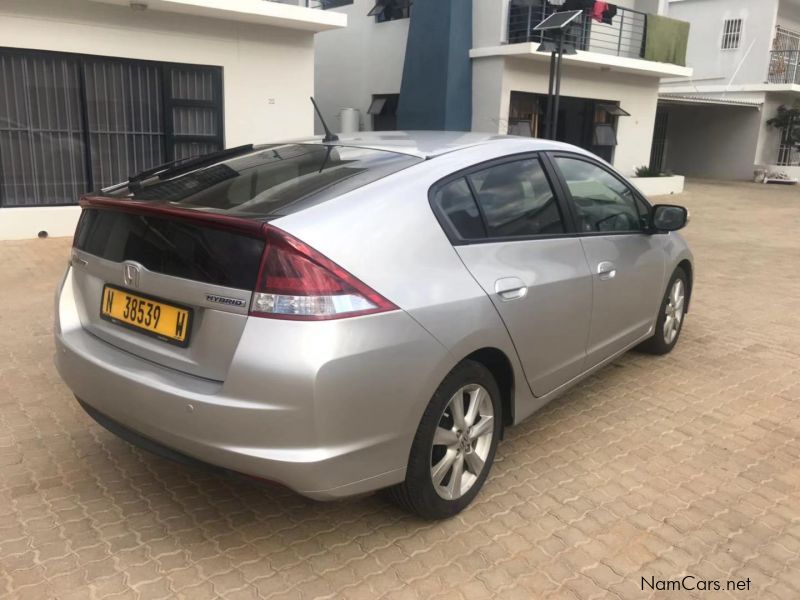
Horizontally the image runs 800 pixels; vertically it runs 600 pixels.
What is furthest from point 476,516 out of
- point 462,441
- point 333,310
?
point 333,310

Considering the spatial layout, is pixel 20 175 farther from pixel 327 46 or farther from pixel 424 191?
pixel 327 46

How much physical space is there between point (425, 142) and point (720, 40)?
27.0 m

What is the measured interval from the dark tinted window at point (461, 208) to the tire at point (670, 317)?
92.0 inches

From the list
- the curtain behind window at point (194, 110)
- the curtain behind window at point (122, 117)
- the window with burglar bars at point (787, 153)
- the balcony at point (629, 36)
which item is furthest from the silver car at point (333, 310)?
the window with burglar bars at point (787, 153)

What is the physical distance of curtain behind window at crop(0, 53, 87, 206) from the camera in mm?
9039

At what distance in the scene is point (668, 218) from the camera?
14.2ft

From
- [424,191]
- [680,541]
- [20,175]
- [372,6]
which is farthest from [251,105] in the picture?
[680,541]

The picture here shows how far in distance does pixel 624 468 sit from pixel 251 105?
364 inches

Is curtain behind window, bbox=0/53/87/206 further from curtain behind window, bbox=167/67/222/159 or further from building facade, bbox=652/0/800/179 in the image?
building facade, bbox=652/0/800/179

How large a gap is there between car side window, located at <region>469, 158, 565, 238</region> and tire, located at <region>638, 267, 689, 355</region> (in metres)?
1.73

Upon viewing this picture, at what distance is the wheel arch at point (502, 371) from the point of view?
294 centimetres

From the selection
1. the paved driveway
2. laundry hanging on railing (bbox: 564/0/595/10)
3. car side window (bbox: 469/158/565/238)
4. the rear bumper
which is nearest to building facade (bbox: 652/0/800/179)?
laundry hanging on railing (bbox: 564/0/595/10)

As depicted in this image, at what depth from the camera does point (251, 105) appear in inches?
431

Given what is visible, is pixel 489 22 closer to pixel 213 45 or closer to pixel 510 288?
pixel 213 45
